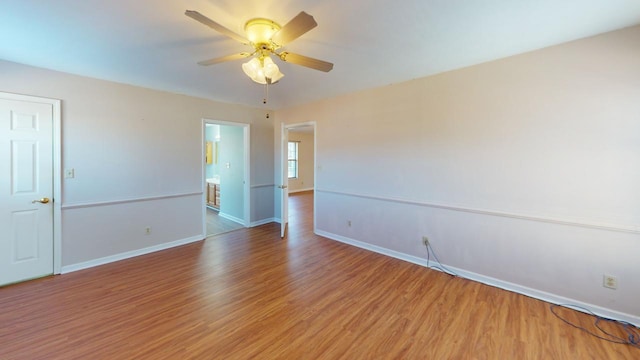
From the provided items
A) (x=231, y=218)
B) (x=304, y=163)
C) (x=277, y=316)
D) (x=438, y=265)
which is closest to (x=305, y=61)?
(x=277, y=316)

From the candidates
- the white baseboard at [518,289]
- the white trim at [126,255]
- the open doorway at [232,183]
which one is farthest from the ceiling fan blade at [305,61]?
the white trim at [126,255]

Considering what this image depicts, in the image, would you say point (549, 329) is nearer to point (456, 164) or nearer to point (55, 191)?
point (456, 164)

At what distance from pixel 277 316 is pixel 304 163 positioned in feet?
26.6

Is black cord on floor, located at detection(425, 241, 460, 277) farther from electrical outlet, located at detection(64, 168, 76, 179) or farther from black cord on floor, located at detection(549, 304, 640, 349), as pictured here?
electrical outlet, located at detection(64, 168, 76, 179)

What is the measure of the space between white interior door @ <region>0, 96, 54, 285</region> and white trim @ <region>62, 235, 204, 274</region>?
0.65 feet

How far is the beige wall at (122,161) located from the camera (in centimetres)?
305

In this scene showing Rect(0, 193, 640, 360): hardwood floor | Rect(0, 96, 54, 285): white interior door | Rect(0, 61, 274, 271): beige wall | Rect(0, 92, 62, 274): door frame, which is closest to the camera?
Rect(0, 193, 640, 360): hardwood floor

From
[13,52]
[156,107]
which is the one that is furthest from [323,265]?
[13,52]

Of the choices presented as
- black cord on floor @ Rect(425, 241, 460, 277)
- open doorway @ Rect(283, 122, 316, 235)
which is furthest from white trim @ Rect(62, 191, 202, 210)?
open doorway @ Rect(283, 122, 316, 235)

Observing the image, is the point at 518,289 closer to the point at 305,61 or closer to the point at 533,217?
the point at 533,217

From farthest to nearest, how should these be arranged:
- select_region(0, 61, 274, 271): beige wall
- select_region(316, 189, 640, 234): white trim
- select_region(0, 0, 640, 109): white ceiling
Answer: select_region(0, 61, 274, 271): beige wall, select_region(316, 189, 640, 234): white trim, select_region(0, 0, 640, 109): white ceiling

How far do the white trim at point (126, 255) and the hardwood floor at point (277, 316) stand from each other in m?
0.12

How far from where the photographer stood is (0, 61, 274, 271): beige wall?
10.00 ft

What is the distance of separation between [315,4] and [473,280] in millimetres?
3252
